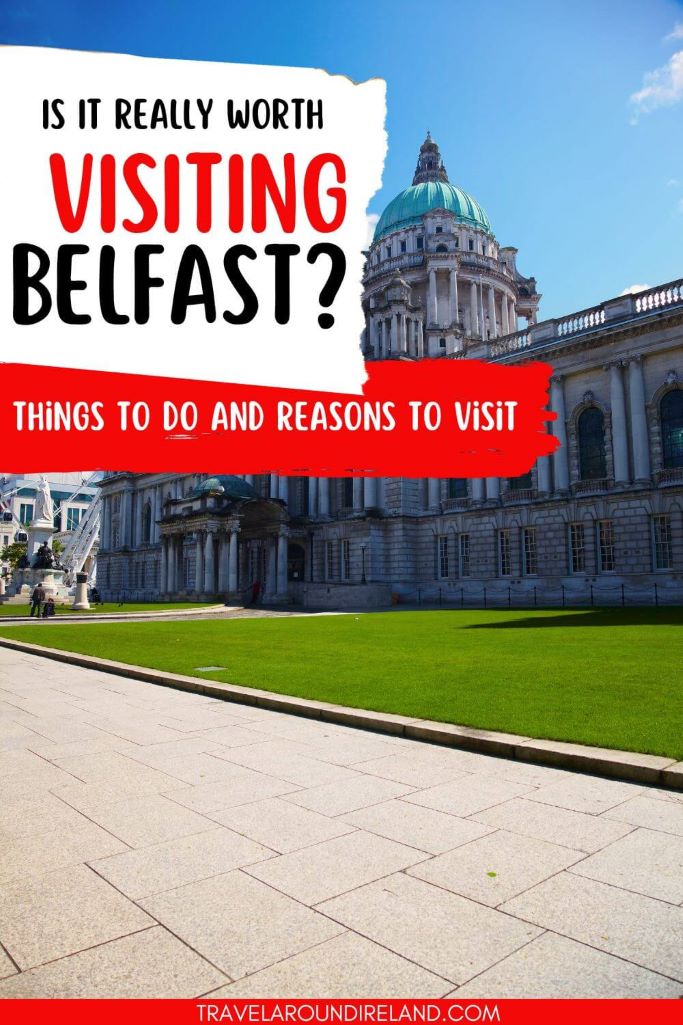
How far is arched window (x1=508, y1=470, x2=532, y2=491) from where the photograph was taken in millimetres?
44816

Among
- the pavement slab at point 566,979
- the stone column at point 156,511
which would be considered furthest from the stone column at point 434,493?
the pavement slab at point 566,979

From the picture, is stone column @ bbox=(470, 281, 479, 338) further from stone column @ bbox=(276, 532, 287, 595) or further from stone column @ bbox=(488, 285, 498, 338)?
stone column @ bbox=(276, 532, 287, 595)

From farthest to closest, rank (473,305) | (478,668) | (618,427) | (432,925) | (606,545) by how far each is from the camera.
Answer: (473,305) < (606,545) < (618,427) < (478,668) < (432,925)

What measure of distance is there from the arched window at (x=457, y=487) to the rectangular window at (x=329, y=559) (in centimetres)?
1105

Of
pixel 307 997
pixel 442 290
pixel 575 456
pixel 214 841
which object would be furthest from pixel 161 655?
pixel 442 290

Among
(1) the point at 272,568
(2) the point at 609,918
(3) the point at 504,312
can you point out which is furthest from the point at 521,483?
(2) the point at 609,918

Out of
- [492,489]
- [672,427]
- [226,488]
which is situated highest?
[672,427]

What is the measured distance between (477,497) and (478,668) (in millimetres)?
35313

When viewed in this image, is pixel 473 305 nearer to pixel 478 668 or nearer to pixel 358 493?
pixel 358 493

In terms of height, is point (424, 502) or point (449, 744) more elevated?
point (424, 502)
